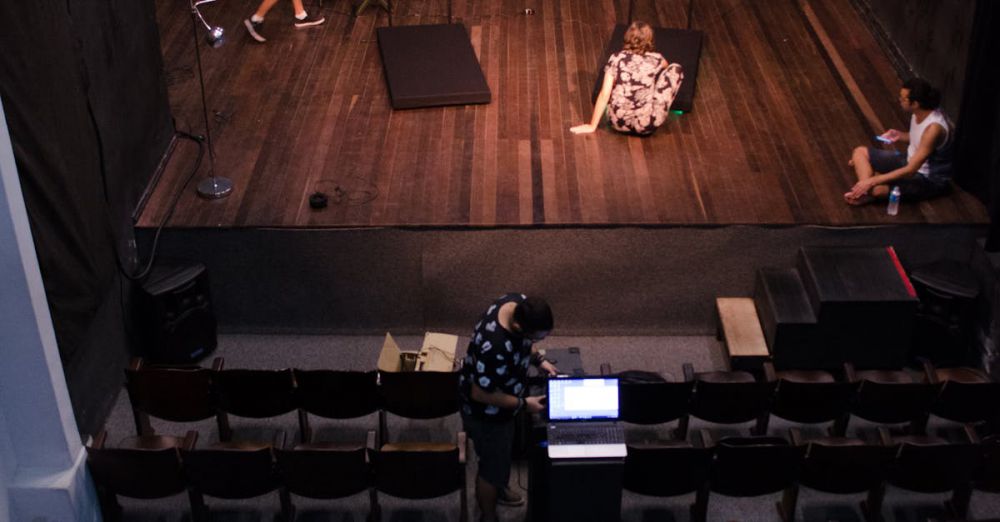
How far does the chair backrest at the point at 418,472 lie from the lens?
5355mm

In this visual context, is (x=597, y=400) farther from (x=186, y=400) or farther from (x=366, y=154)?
(x=366, y=154)

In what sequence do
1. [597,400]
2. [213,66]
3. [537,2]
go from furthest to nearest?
1. [537,2]
2. [213,66]
3. [597,400]

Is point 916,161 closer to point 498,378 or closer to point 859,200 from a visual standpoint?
point 859,200

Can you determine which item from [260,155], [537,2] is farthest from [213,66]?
[537,2]

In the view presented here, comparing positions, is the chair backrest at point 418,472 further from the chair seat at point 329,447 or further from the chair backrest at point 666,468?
the chair backrest at point 666,468

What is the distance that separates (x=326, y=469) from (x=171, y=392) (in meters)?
1.10

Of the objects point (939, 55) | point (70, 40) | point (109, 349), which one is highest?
point (70, 40)

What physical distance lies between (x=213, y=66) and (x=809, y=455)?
5.55 metres

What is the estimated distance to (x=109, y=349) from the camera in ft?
21.5

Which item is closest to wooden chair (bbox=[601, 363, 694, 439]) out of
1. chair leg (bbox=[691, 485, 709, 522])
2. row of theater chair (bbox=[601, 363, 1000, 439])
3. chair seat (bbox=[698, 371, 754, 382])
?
row of theater chair (bbox=[601, 363, 1000, 439])

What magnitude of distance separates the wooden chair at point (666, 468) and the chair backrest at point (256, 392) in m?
1.76

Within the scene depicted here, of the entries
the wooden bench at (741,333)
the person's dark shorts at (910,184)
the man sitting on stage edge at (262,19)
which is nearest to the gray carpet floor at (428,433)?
the wooden bench at (741,333)

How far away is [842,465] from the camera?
5.55 meters

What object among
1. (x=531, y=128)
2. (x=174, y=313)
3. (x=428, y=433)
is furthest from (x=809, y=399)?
(x=174, y=313)
